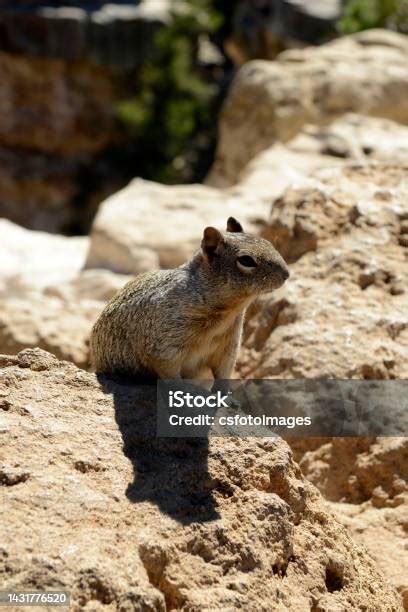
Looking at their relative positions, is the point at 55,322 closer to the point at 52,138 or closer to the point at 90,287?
the point at 90,287

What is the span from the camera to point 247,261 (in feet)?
16.8

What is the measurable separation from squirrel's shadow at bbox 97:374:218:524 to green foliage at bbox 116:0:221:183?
2120 centimetres

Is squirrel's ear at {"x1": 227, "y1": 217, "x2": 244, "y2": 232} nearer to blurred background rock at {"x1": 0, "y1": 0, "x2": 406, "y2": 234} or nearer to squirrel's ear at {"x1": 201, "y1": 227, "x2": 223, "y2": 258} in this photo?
squirrel's ear at {"x1": 201, "y1": 227, "x2": 223, "y2": 258}

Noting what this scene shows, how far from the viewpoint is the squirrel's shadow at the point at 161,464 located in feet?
13.6

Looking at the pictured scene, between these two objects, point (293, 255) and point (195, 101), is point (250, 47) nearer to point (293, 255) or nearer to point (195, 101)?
point (195, 101)

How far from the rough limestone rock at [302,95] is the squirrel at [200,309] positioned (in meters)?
9.96

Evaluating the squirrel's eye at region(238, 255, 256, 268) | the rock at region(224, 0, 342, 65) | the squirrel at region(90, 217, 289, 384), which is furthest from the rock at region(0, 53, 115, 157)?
the squirrel's eye at region(238, 255, 256, 268)

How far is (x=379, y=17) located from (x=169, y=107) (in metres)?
5.93

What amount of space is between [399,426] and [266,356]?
1.07 m

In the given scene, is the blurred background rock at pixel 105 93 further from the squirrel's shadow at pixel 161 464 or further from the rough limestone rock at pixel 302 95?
the squirrel's shadow at pixel 161 464

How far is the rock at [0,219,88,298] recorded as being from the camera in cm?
1136

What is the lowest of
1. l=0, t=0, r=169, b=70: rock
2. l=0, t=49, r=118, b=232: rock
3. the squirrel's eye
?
l=0, t=49, r=118, b=232: rock

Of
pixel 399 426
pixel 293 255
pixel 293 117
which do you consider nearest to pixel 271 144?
pixel 293 117

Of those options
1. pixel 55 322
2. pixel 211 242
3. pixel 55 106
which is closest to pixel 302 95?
pixel 55 322
